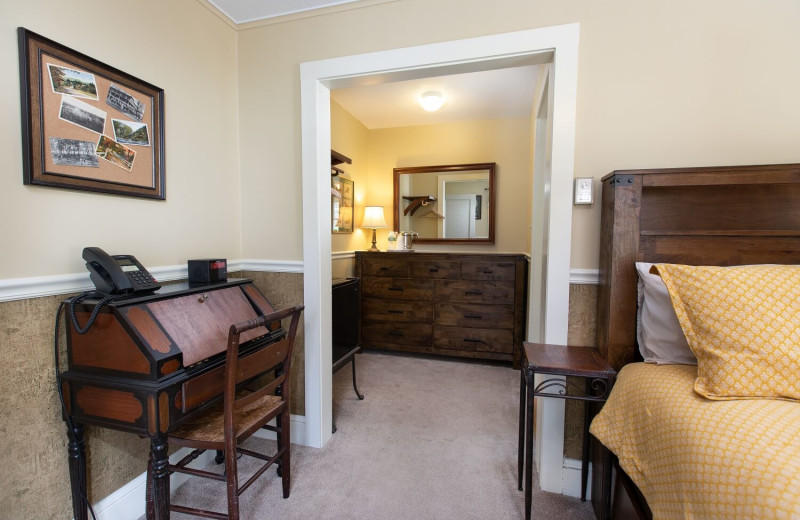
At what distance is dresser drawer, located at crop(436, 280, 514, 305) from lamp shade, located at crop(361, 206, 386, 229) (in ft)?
3.21

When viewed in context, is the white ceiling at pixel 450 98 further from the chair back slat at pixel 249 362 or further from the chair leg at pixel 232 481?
the chair leg at pixel 232 481

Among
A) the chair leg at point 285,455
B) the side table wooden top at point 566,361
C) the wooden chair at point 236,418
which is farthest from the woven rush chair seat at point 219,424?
the side table wooden top at point 566,361

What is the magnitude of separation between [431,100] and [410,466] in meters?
2.88

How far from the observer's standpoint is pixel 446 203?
389 cm

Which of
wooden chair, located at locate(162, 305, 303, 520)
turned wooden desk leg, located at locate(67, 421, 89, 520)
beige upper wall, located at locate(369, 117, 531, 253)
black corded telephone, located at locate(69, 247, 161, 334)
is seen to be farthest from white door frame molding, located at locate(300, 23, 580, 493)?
beige upper wall, located at locate(369, 117, 531, 253)

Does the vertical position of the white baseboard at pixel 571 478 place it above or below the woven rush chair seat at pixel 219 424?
below

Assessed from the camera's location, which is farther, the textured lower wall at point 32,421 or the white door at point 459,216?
the white door at point 459,216

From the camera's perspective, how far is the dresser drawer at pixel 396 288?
3451 mm

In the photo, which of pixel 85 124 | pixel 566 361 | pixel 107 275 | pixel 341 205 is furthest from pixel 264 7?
pixel 566 361

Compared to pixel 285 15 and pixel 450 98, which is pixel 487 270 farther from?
pixel 285 15

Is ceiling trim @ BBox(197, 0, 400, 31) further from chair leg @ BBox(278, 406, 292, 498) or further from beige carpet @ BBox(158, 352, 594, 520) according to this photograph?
beige carpet @ BBox(158, 352, 594, 520)

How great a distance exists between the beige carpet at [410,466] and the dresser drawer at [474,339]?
0.46 m

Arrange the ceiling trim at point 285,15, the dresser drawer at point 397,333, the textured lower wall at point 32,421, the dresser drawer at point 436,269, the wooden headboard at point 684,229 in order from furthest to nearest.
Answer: the dresser drawer at point 397,333 → the dresser drawer at point 436,269 → the ceiling trim at point 285,15 → the wooden headboard at point 684,229 → the textured lower wall at point 32,421

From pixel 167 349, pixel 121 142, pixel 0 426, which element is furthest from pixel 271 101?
pixel 0 426
